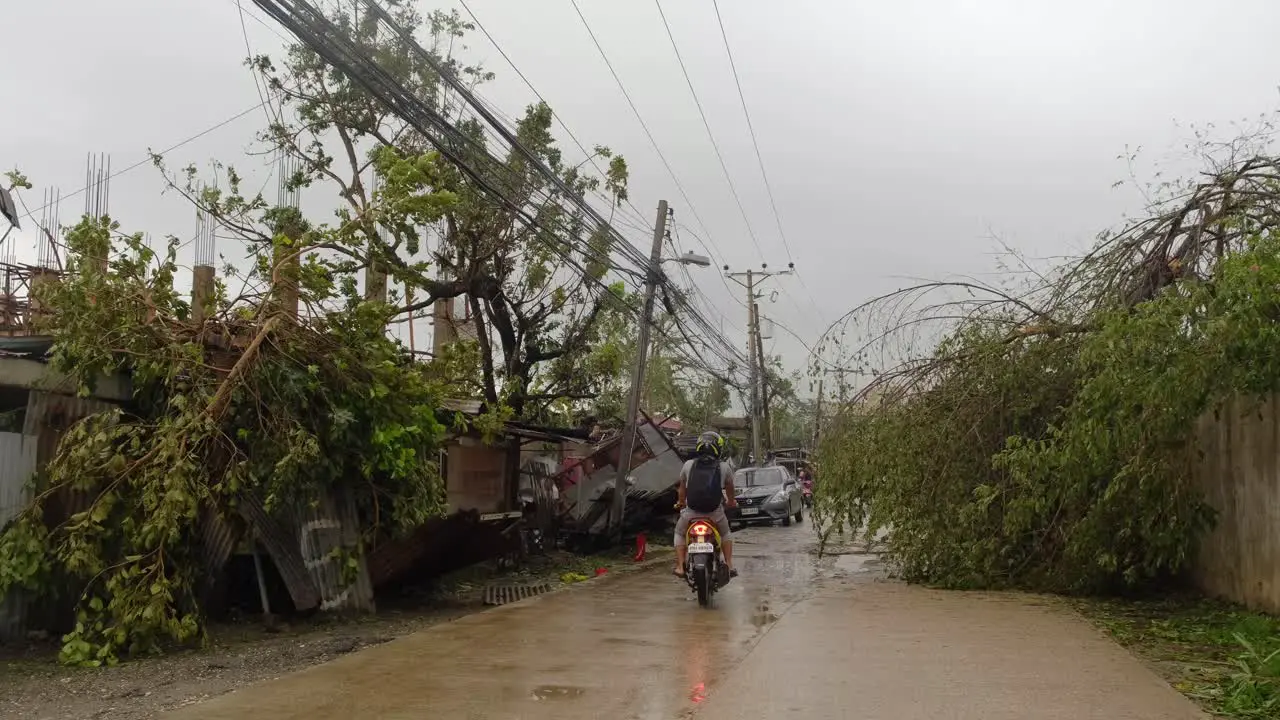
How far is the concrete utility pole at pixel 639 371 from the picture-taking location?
56.5 feet

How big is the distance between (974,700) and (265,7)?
7.25 m

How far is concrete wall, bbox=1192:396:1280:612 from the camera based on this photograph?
7.88 meters

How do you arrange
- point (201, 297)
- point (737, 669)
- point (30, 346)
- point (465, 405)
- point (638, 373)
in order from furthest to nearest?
point (638, 373) < point (465, 405) < point (201, 297) < point (30, 346) < point (737, 669)

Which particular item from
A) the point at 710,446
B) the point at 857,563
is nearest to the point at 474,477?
the point at 710,446

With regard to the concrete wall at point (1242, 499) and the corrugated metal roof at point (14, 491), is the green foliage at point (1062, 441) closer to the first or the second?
the concrete wall at point (1242, 499)

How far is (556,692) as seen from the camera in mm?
6102

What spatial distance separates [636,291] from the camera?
63.1 ft

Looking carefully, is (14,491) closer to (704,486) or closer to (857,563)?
(704,486)

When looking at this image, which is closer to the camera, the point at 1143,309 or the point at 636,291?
the point at 1143,309

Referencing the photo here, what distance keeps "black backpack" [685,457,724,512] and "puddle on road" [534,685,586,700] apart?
4.19 meters

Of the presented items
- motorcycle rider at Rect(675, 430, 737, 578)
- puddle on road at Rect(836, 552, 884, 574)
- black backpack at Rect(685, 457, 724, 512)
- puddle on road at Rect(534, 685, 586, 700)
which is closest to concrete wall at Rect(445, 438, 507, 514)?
motorcycle rider at Rect(675, 430, 737, 578)

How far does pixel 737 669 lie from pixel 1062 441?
4841 millimetres

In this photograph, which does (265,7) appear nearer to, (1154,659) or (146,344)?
(146,344)

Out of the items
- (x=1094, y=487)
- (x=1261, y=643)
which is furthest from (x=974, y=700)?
(x=1094, y=487)
